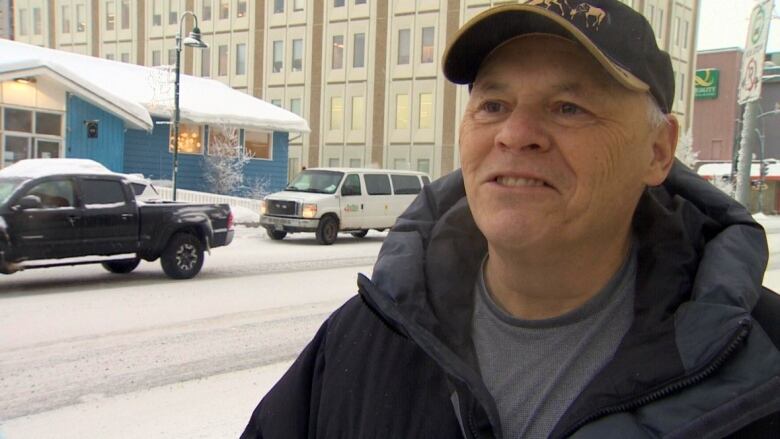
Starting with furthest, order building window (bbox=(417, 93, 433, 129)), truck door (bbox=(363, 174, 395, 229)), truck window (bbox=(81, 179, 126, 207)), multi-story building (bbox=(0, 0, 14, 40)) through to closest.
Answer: building window (bbox=(417, 93, 433, 129))
truck door (bbox=(363, 174, 395, 229))
truck window (bbox=(81, 179, 126, 207))
multi-story building (bbox=(0, 0, 14, 40))

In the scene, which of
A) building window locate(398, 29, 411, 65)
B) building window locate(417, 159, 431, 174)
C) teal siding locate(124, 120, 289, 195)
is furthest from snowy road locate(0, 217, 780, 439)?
building window locate(398, 29, 411, 65)

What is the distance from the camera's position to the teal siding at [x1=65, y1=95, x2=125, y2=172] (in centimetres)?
2369

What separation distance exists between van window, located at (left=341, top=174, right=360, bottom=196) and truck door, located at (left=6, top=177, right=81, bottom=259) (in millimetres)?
8533

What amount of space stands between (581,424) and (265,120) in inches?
1192

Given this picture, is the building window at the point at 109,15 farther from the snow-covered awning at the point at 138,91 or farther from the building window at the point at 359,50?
the snow-covered awning at the point at 138,91

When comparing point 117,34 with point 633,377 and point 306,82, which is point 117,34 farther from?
point 633,377

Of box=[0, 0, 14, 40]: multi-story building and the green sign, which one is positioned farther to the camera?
the green sign

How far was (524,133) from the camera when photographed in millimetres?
1631

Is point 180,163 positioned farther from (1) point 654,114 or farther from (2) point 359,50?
(1) point 654,114

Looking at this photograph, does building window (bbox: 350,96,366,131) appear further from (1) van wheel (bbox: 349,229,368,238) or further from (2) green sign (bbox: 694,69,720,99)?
(2) green sign (bbox: 694,69,720,99)

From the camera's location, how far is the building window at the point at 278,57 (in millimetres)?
47750

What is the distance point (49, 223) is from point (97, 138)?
1562cm

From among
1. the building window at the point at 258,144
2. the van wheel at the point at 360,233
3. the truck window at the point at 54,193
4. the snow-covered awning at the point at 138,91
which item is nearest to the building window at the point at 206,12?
the snow-covered awning at the point at 138,91

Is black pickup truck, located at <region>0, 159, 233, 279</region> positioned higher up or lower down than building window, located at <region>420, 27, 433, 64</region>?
lower down
